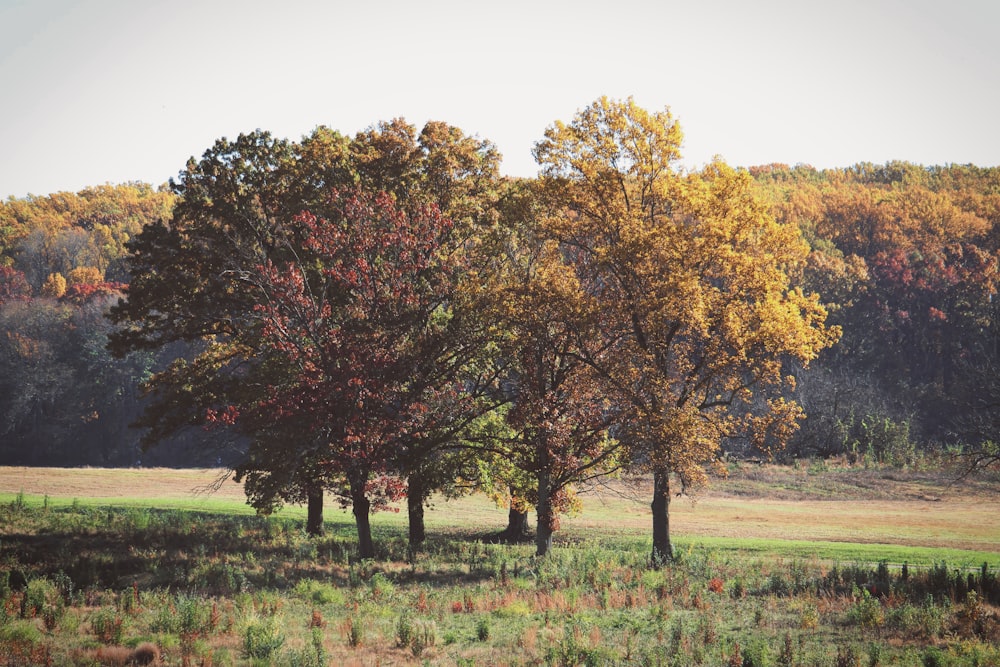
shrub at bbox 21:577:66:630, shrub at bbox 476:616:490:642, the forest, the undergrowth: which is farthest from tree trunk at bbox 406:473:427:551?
shrub at bbox 21:577:66:630

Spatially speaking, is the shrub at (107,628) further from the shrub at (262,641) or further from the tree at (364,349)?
the tree at (364,349)

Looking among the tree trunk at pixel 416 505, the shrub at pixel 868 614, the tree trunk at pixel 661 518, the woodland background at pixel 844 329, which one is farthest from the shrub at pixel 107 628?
the woodland background at pixel 844 329

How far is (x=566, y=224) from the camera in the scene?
1065 inches

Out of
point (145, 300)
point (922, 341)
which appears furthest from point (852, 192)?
point (145, 300)

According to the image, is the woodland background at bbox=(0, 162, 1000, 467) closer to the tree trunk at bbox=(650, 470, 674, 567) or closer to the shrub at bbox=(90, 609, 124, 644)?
the tree trunk at bbox=(650, 470, 674, 567)

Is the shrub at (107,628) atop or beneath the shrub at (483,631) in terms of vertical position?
atop

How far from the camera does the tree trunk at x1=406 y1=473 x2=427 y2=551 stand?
2985cm

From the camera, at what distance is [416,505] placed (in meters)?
32.8

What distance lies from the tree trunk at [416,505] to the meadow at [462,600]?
1.04 m

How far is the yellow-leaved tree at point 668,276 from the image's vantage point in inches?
1009

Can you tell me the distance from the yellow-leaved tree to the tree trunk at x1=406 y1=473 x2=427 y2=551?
7580 mm

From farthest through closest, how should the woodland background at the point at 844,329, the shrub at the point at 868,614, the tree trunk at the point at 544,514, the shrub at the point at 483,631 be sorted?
the woodland background at the point at 844,329 < the tree trunk at the point at 544,514 < the shrub at the point at 868,614 < the shrub at the point at 483,631

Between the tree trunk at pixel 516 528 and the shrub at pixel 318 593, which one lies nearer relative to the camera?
the shrub at pixel 318 593

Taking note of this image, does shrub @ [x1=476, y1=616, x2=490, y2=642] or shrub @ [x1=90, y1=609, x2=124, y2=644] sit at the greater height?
shrub @ [x1=90, y1=609, x2=124, y2=644]
